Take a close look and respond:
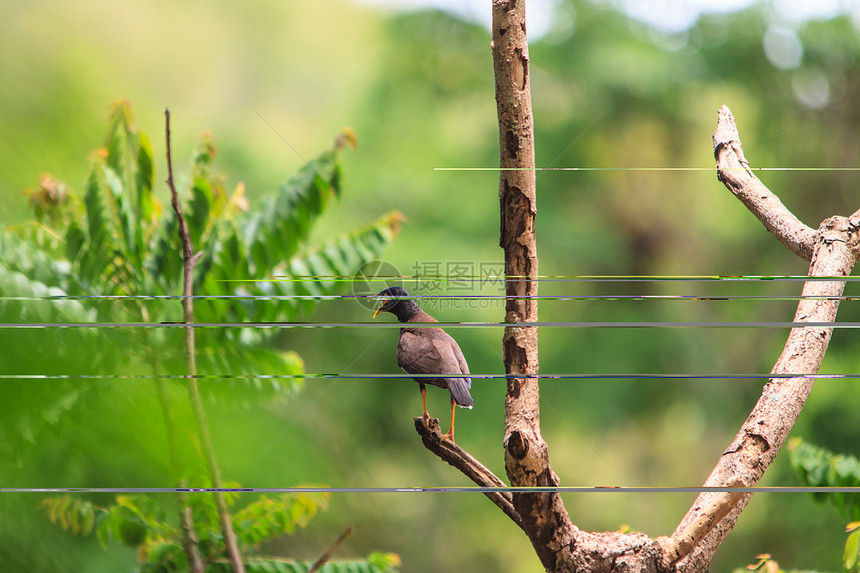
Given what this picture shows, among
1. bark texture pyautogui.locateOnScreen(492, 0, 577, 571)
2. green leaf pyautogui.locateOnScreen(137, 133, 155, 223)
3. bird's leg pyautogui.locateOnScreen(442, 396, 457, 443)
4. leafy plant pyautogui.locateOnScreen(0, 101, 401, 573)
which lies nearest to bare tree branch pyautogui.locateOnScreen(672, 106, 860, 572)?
bark texture pyautogui.locateOnScreen(492, 0, 577, 571)

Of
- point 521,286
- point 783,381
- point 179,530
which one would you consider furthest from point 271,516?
point 783,381

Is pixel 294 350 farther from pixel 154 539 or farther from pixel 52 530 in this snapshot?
pixel 52 530

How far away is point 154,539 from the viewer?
1.15 meters

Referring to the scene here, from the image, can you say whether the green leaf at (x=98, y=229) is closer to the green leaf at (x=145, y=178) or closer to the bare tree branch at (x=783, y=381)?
the green leaf at (x=145, y=178)

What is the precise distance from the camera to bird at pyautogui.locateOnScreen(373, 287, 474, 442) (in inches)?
29.4

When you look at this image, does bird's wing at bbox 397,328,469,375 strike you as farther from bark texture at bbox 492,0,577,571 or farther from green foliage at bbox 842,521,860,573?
green foliage at bbox 842,521,860,573

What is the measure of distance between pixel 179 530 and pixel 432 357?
0.70 m

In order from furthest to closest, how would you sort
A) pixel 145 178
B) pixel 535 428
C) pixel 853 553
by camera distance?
pixel 145 178 < pixel 853 553 < pixel 535 428

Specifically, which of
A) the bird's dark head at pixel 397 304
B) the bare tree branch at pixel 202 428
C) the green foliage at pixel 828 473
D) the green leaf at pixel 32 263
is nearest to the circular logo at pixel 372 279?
the bird's dark head at pixel 397 304

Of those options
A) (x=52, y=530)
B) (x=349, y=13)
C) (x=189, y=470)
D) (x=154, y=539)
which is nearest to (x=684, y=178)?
(x=349, y=13)

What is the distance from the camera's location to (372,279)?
0.94 meters

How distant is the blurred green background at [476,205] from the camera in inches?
48.2

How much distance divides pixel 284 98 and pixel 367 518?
90 centimetres

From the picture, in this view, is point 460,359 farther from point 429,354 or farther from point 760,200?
point 760,200
